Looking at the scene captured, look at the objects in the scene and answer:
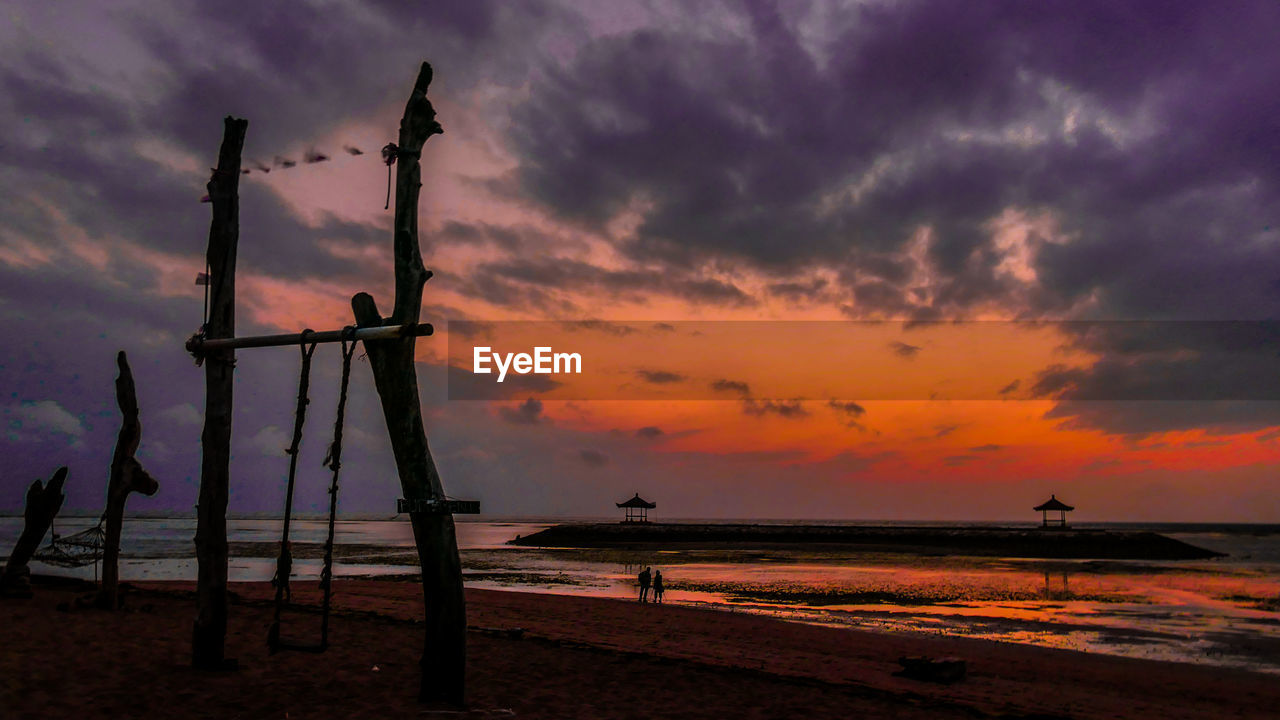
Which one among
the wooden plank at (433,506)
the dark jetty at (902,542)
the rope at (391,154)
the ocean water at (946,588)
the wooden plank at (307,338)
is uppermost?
the rope at (391,154)

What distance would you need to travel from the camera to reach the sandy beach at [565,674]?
29.2 feet

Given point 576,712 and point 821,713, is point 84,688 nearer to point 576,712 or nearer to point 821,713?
point 576,712

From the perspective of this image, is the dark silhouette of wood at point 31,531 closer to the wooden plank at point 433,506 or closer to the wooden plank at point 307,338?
the wooden plank at point 307,338

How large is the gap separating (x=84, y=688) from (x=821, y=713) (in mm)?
8740

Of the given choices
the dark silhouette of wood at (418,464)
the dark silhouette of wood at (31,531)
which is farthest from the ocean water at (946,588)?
the dark silhouette of wood at (418,464)

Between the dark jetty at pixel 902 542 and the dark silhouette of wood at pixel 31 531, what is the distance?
1956 inches

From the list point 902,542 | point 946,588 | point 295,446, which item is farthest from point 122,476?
point 902,542

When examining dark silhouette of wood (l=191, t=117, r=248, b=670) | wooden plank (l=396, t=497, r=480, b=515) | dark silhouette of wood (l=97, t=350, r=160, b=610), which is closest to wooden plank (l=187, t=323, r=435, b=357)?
dark silhouette of wood (l=191, t=117, r=248, b=670)

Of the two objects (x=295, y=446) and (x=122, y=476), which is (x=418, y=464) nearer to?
(x=295, y=446)

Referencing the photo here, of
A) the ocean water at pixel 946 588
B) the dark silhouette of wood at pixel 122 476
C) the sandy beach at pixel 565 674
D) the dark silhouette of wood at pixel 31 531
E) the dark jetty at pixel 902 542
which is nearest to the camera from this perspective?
the sandy beach at pixel 565 674

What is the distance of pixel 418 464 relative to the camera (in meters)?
8.66

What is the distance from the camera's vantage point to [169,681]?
933cm

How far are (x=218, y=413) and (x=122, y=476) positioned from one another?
6438 mm

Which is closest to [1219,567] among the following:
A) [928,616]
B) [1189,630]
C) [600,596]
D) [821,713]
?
[1189,630]
